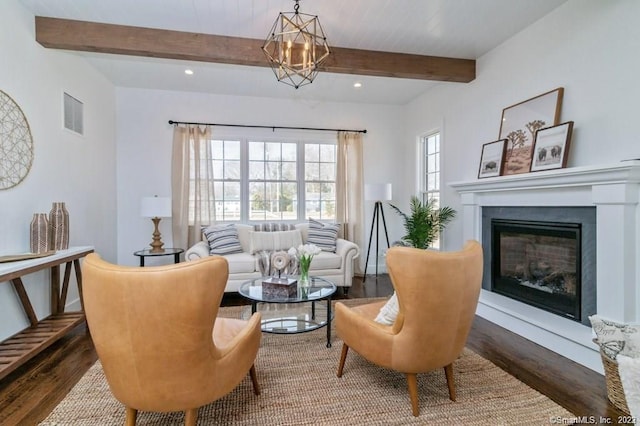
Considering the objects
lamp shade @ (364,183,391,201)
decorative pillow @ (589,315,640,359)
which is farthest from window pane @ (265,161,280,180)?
decorative pillow @ (589,315,640,359)

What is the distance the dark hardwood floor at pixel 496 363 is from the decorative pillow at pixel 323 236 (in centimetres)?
207

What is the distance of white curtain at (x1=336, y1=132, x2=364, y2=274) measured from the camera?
16.9 feet

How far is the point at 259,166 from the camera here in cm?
506

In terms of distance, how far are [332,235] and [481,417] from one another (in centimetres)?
298

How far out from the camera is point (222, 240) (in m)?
4.25

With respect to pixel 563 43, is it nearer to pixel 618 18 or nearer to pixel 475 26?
pixel 618 18

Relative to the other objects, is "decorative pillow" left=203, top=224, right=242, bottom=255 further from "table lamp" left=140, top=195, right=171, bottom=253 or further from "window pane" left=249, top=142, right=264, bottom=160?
"window pane" left=249, top=142, right=264, bottom=160

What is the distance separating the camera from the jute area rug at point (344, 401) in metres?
1.75

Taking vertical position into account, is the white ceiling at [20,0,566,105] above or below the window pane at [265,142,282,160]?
above

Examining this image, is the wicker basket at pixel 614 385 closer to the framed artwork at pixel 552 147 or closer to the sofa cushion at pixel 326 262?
the framed artwork at pixel 552 147

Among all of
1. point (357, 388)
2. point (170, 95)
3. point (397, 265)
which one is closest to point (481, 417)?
point (357, 388)

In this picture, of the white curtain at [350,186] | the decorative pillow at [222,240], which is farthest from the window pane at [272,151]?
the decorative pillow at [222,240]

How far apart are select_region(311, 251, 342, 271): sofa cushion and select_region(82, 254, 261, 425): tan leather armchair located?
8.59 ft

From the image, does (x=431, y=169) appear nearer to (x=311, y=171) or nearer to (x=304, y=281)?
(x=311, y=171)
